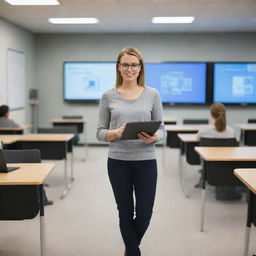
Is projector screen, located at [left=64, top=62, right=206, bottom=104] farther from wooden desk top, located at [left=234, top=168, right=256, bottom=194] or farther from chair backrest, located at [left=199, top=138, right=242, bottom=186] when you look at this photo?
wooden desk top, located at [left=234, top=168, right=256, bottom=194]

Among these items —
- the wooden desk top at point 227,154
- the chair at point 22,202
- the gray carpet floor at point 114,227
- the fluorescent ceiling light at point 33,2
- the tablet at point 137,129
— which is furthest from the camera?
the fluorescent ceiling light at point 33,2

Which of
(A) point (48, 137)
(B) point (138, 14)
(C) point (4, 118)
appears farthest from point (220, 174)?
(B) point (138, 14)

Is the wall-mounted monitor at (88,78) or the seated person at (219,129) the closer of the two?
the seated person at (219,129)

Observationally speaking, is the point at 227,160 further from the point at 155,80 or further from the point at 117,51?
the point at 117,51

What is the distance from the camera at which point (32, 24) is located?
7.44m

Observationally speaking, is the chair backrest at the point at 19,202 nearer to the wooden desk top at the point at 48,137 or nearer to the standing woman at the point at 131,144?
the standing woman at the point at 131,144

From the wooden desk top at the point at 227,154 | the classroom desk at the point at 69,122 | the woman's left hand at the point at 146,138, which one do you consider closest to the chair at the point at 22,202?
the woman's left hand at the point at 146,138

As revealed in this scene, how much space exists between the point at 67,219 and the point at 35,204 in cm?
133

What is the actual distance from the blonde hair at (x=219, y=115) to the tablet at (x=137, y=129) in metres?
2.11

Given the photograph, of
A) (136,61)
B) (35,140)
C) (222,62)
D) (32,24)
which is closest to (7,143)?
(35,140)

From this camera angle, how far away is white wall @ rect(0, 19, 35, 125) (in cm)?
674

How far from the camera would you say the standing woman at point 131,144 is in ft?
7.72

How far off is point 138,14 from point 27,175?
443 centimetres

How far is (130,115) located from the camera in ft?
7.74
